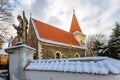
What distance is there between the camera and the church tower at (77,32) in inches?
1067

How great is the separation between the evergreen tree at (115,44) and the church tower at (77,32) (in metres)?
9.82

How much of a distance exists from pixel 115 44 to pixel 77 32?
1099cm

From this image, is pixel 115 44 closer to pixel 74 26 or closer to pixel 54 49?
pixel 54 49

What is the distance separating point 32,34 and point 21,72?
12.7m

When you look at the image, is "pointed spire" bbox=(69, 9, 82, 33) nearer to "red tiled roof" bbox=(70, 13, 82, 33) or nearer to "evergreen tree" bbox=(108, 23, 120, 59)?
"red tiled roof" bbox=(70, 13, 82, 33)

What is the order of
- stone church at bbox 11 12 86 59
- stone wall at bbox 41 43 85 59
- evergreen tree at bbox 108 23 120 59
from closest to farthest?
1. evergreen tree at bbox 108 23 120 59
2. stone church at bbox 11 12 86 59
3. stone wall at bbox 41 43 85 59

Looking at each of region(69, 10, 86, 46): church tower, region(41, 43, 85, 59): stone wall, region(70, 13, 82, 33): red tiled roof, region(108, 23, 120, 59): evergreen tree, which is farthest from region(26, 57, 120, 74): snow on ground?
region(70, 13, 82, 33): red tiled roof

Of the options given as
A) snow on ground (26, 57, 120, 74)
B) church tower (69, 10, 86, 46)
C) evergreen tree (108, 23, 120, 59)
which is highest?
church tower (69, 10, 86, 46)

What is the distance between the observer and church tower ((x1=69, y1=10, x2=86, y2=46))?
27.1m

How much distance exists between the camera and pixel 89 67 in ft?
11.8

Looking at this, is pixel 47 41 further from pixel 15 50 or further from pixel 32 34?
pixel 15 50

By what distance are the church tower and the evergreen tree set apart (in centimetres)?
982

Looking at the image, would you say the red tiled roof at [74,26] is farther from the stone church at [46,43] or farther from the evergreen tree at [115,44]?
the evergreen tree at [115,44]

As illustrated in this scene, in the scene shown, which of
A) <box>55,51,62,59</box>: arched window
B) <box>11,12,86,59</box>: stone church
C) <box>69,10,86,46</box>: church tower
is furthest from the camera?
<box>69,10,86,46</box>: church tower
